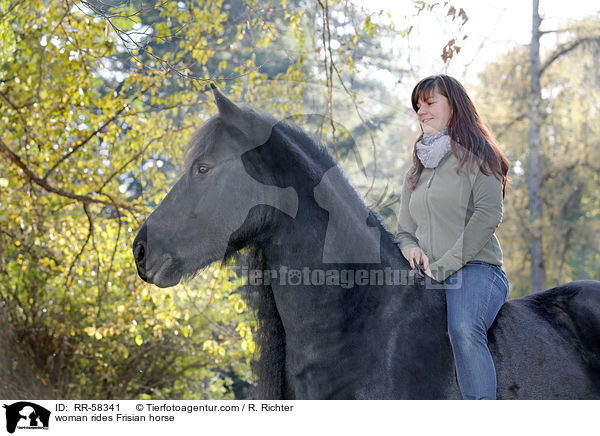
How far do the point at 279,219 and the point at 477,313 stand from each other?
3.07ft

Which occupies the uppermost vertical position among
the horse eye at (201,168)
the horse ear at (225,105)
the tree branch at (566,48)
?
the tree branch at (566,48)

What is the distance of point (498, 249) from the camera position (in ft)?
7.91

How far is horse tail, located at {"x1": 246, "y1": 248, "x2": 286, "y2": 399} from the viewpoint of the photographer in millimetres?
2312

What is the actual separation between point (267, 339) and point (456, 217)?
1.02m

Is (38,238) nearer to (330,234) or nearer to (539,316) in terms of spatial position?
(330,234)

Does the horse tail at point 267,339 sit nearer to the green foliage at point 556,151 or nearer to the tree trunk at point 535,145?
the green foliage at point 556,151

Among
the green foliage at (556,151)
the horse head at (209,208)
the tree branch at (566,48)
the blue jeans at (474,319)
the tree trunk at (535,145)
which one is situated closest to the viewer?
the blue jeans at (474,319)

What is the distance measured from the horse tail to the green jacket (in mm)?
687

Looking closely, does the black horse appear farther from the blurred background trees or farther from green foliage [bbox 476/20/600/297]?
green foliage [bbox 476/20/600/297]

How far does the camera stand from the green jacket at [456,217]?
2297 millimetres

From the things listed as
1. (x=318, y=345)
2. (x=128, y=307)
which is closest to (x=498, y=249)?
(x=318, y=345)
